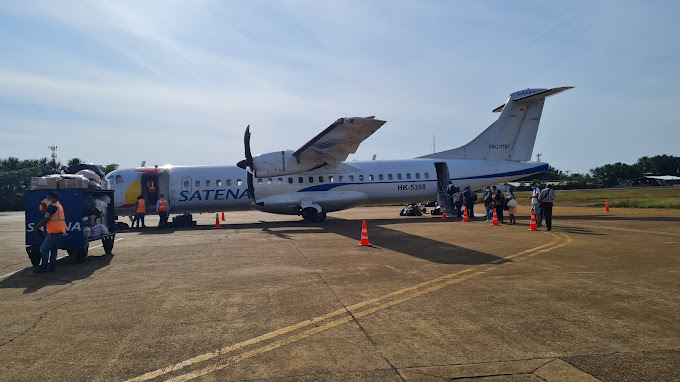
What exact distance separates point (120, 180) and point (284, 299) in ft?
59.1

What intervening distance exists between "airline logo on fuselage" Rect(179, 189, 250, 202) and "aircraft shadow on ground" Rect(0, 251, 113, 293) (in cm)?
1053

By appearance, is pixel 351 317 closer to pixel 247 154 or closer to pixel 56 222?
pixel 56 222

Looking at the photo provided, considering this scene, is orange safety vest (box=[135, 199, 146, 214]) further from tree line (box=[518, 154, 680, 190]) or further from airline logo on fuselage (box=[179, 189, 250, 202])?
tree line (box=[518, 154, 680, 190])

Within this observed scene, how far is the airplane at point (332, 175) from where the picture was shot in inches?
805

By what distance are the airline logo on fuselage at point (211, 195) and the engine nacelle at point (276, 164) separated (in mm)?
1803

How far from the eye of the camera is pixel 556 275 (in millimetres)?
7543

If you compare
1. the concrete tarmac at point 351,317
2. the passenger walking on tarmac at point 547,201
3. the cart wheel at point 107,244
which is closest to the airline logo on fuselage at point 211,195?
the cart wheel at point 107,244

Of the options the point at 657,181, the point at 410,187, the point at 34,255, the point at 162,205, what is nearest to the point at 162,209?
the point at 162,205

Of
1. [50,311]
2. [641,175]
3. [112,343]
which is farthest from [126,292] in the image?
[641,175]

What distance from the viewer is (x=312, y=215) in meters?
21.4

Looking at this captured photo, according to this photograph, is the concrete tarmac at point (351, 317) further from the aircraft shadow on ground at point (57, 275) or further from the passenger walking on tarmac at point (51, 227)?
the passenger walking on tarmac at point (51, 227)

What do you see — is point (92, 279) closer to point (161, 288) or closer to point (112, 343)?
point (161, 288)

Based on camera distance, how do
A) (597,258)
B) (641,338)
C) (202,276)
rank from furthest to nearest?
(597,258), (202,276), (641,338)

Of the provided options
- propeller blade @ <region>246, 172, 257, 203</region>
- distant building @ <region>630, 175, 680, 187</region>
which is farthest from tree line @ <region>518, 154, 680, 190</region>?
propeller blade @ <region>246, 172, 257, 203</region>
